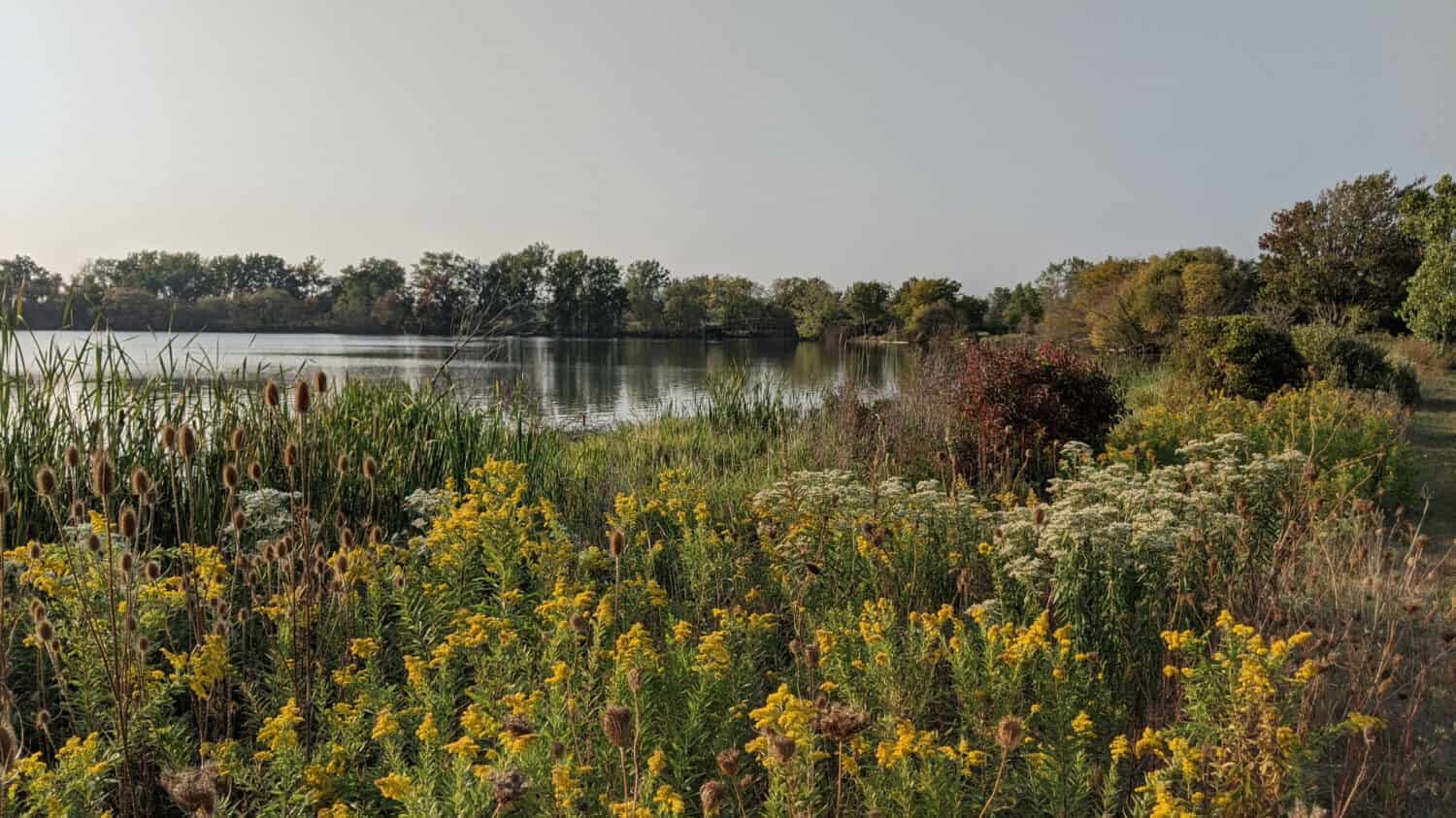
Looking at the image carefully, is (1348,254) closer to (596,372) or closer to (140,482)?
(596,372)

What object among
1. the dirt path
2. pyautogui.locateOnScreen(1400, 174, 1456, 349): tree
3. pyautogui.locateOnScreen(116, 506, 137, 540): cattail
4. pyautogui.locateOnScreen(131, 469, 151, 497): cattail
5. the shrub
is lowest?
the dirt path

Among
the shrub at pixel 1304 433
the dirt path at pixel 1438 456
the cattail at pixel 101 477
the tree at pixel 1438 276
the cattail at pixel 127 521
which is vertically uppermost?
the tree at pixel 1438 276

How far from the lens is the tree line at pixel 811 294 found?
20.3 meters

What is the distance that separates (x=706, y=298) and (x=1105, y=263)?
131 feet

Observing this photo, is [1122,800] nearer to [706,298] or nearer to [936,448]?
[936,448]

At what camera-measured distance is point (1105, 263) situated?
39.4 metres

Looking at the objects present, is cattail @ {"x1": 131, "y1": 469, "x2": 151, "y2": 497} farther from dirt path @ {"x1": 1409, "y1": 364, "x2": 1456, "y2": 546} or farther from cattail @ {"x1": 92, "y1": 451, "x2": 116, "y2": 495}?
dirt path @ {"x1": 1409, "y1": 364, "x2": 1456, "y2": 546}

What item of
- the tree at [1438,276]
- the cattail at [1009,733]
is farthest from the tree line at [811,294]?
the cattail at [1009,733]

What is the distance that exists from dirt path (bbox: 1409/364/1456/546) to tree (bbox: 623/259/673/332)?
6228 centimetres

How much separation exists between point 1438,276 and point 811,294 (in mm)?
44147

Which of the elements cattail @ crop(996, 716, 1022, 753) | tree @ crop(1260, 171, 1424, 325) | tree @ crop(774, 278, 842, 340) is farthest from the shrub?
tree @ crop(774, 278, 842, 340)

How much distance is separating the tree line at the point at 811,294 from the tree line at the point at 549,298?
18 cm

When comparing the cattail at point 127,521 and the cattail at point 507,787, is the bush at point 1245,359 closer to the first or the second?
the cattail at point 507,787

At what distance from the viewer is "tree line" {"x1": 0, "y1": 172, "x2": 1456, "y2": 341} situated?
20.3 m
